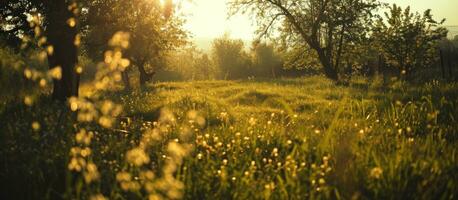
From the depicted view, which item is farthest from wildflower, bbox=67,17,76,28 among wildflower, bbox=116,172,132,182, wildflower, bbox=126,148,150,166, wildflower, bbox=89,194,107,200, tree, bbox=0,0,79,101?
wildflower, bbox=89,194,107,200

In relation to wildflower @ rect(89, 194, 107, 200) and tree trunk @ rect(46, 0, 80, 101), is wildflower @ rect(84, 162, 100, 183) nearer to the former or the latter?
wildflower @ rect(89, 194, 107, 200)

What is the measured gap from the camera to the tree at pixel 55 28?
47.6 feet

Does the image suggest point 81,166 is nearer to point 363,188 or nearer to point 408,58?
point 363,188

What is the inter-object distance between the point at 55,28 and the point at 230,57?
67.7m

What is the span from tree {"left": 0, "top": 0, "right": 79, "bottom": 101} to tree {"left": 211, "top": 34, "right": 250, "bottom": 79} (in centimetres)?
6195

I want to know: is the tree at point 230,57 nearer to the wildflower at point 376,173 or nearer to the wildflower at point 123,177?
the wildflower at point 123,177

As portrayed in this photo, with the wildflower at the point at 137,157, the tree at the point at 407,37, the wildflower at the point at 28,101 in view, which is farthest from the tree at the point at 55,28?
the tree at the point at 407,37

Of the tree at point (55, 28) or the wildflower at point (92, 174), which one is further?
the tree at point (55, 28)

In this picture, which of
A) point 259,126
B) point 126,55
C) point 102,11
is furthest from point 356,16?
point 259,126

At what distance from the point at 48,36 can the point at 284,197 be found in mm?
13239

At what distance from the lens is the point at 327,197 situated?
4180 millimetres

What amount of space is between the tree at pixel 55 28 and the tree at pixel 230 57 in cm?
6195

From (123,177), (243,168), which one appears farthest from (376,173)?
(123,177)

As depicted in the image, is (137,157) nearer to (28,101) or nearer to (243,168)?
(243,168)
